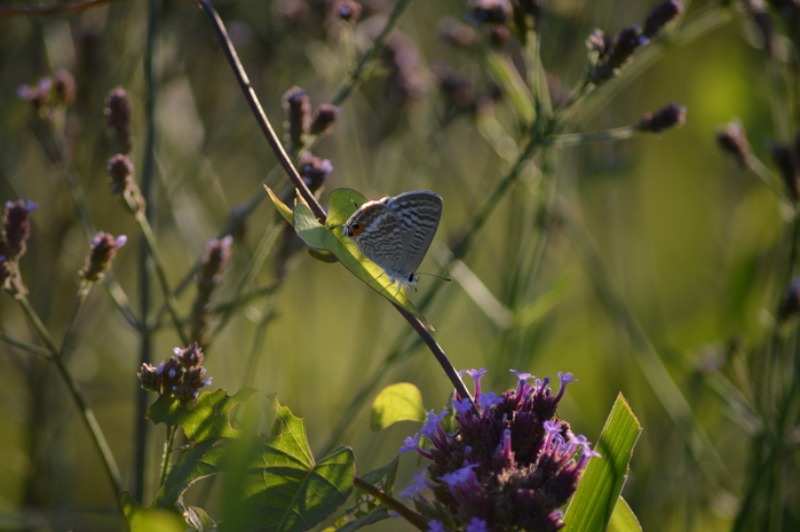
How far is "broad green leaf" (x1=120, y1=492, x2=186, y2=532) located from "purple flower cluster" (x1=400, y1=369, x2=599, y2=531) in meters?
0.21

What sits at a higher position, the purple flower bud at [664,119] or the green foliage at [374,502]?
the purple flower bud at [664,119]

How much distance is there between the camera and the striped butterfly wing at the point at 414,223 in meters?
1.11

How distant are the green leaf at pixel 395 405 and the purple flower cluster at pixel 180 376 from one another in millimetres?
188

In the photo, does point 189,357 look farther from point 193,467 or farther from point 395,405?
point 395,405

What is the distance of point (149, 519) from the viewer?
2.37 ft

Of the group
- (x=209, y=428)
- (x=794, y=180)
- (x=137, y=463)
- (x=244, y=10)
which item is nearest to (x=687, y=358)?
(x=794, y=180)

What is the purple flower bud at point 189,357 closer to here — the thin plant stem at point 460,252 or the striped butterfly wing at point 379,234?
the striped butterfly wing at point 379,234

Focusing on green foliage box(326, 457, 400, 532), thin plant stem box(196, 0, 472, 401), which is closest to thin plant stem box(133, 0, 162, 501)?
thin plant stem box(196, 0, 472, 401)

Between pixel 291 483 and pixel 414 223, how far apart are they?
42 centimetres

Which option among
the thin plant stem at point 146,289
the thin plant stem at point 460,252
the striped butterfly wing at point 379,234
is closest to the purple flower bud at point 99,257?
the thin plant stem at point 146,289

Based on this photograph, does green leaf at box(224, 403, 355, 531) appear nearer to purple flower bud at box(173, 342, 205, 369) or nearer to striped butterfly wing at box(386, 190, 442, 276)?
purple flower bud at box(173, 342, 205, 369)

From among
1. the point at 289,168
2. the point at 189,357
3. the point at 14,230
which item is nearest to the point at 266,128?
the point at 289,168

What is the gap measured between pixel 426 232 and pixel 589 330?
164 centimetres

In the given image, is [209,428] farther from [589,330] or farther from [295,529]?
[589,330]
